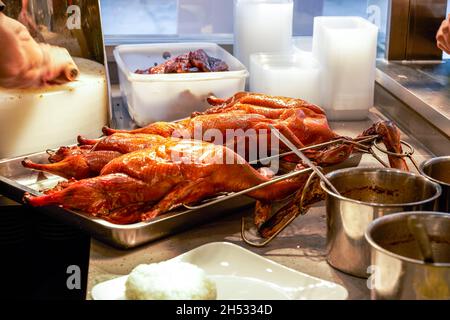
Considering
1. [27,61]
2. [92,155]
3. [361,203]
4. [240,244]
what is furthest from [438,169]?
[27,61]

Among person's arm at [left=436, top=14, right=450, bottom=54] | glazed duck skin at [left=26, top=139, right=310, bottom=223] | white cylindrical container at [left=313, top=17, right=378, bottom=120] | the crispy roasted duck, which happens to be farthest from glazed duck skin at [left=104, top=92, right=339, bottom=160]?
person's arm at [left=436, top=14, right=450, bottom=54]

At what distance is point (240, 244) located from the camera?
5.45 feet

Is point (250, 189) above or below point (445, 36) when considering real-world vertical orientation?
below

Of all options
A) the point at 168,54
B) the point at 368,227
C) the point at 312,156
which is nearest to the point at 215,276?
the point at 368,227

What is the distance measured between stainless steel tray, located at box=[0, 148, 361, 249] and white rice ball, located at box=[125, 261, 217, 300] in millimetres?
244

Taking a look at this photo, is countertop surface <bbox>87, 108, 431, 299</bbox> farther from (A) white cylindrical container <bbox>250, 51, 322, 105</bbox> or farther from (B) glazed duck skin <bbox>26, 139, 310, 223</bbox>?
(A) white cylindrical container <bbox>250, 51, 322, 105</bbox>

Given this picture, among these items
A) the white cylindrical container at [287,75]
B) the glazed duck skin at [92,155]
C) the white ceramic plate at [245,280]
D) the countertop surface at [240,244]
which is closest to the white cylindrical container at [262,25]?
the white cylindrical container at [287,75]

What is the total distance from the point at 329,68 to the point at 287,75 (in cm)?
19

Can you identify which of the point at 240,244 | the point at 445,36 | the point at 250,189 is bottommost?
the point at 240,244

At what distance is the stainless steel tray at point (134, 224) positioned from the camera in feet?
5.22

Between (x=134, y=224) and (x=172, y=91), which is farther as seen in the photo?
(x=172, y=91)

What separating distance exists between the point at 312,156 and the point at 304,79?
2.30 ft

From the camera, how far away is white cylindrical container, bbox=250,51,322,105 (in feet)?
8.39

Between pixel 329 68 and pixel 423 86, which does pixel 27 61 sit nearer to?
pixel 329 68
